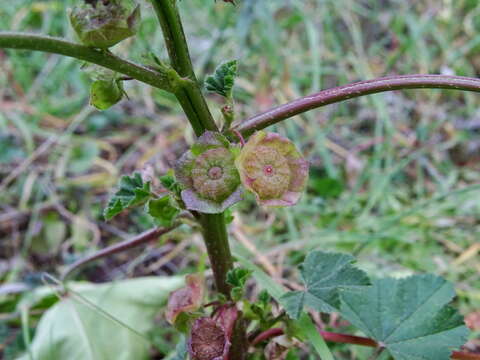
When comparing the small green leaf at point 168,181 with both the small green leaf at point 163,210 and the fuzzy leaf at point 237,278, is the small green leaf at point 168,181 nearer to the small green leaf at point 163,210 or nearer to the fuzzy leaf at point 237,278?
the small green leaf at point 163,210

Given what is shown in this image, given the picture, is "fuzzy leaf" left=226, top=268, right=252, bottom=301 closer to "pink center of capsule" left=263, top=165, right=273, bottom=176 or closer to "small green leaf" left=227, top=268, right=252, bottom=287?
"small green leaf" left=227, top=268, right=252, bottom=287

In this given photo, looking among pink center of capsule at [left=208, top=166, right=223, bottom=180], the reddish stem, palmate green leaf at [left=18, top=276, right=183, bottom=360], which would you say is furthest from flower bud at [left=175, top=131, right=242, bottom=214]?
palmate green leaf at [left=18, top=276, right=183, bottom=360]

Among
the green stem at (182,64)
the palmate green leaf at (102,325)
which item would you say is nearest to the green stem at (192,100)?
the green stem at (182,64)

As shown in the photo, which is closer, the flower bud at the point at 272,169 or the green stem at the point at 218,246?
the flower bud at the point at 272,169

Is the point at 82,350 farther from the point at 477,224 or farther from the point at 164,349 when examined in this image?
the point at 477,224

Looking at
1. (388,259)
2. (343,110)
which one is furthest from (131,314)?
(343,110)

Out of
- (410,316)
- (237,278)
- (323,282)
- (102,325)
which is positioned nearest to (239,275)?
(237,278)
